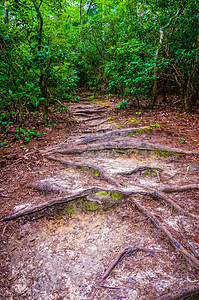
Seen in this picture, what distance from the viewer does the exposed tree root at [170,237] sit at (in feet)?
5.70

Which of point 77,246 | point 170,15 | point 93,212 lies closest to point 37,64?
point 93,212

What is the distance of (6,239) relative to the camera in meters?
2.29

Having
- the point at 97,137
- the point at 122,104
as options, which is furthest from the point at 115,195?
the point at 122,104

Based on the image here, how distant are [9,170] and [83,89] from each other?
14.2 meters

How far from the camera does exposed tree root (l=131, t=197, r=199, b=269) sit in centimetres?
174

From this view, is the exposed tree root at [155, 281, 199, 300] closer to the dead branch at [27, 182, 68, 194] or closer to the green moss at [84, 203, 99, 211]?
the green moss at [84, 203, 99, 211]

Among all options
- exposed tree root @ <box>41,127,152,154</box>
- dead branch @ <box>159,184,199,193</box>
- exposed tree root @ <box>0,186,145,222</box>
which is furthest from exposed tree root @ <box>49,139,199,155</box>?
exposed tree root @ <box>0,186,145,222</box>

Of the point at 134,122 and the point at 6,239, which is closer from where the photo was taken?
the point at 6,239

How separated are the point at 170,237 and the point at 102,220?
102 cm

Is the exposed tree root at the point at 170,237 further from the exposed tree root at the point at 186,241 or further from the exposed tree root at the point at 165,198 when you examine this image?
the exposed tree root at the point at 165,198

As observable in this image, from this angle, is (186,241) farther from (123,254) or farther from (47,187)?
(47,187)

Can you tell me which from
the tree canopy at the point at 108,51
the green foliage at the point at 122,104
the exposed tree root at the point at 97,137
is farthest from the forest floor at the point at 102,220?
the green foliage at the point at 122,104

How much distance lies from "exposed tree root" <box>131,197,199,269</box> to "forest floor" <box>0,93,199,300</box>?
12 millimetres

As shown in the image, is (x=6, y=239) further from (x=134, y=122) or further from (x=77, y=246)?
(x=134, y=122)
